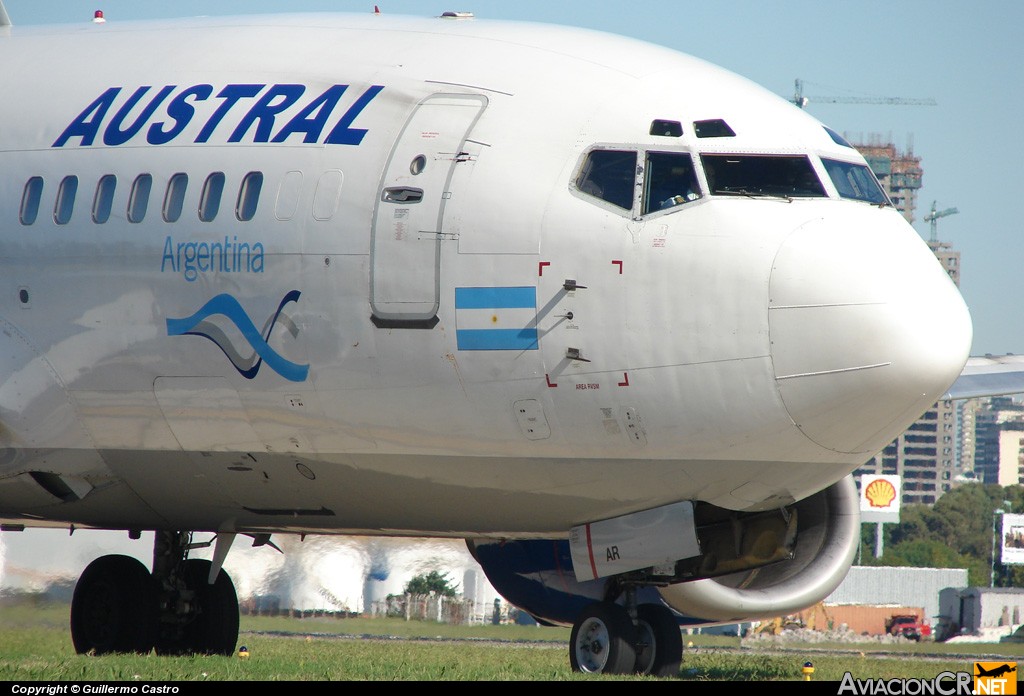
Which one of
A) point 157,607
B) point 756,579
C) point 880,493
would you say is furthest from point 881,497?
point 157,607

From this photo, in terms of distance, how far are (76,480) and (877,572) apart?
49.7 meters

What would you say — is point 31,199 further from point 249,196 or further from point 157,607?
point 157,607

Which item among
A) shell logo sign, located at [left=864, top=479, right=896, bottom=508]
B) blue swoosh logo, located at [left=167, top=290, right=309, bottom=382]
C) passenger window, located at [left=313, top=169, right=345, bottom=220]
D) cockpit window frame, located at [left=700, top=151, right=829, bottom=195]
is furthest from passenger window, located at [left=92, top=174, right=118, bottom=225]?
shell logo sign, located at [left=864, top=479, right=896, bottom=508]

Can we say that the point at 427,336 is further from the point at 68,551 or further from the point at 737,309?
the point at 68,551

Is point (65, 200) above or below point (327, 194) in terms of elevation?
above

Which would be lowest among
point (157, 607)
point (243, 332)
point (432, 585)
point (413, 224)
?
point (157, 607)

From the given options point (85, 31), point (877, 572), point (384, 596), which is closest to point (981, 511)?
point (877, 572)

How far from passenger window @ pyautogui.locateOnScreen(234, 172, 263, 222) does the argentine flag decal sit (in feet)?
6.64

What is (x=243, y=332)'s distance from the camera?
12.1m

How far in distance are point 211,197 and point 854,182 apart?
17.0ft

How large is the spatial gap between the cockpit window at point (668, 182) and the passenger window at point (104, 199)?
469 centimetres

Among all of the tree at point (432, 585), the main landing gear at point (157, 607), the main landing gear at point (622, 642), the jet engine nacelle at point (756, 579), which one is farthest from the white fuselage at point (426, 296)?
the tree at point (432, 585)

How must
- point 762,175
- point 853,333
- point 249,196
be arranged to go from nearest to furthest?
point 853,333, point 762,175, point 249,196

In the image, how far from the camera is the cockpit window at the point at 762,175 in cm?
1130
